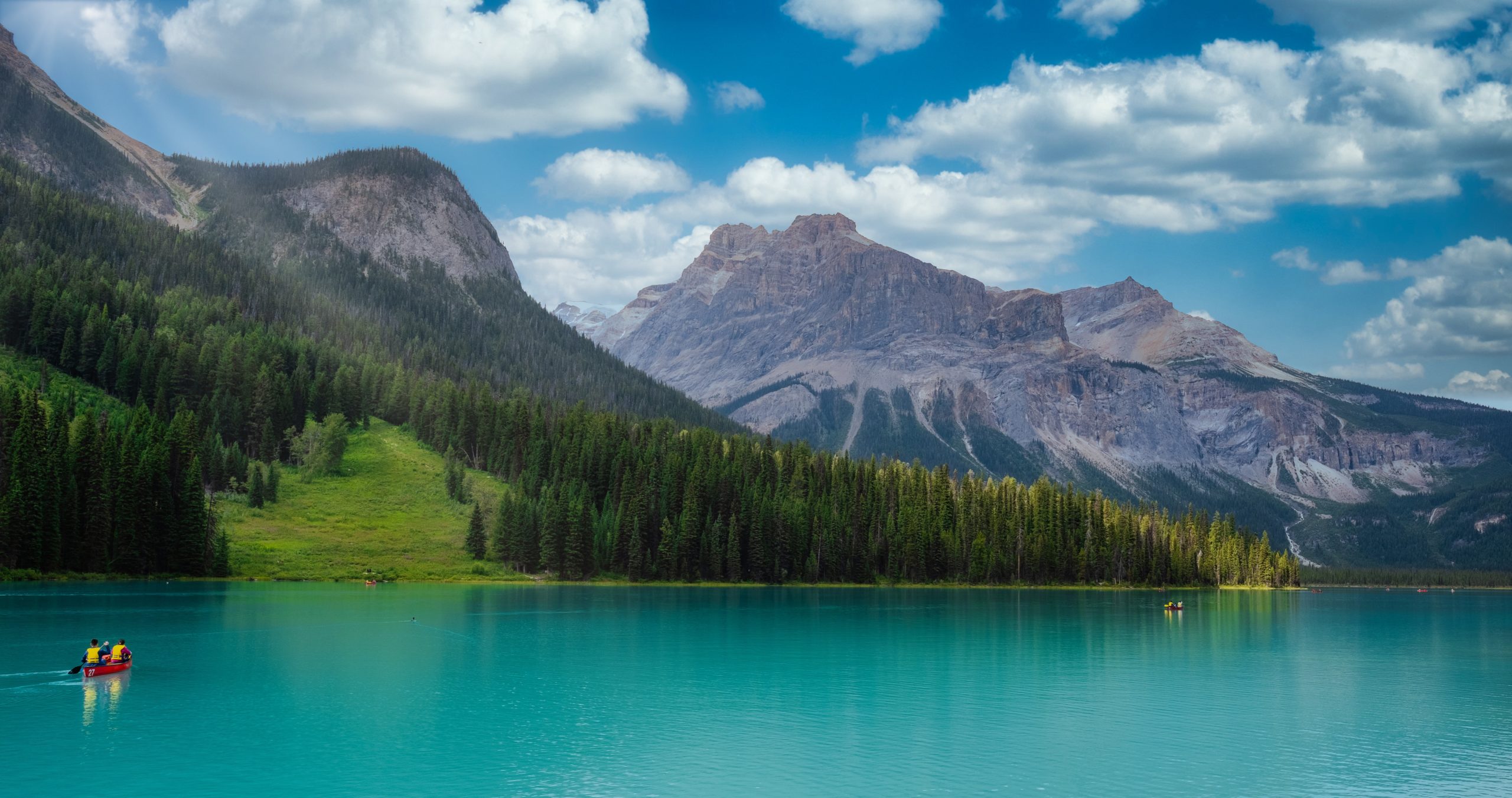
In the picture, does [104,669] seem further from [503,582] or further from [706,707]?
[503,582]

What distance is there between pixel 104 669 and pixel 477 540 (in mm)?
106655

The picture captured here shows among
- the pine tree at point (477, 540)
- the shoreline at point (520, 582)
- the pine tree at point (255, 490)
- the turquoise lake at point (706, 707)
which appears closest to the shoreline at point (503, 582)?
the shoreline at point (520, 582)

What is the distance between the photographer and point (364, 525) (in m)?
163

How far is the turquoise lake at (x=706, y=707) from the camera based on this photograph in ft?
131

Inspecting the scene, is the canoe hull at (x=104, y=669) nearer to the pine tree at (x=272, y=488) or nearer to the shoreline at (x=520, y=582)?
the shoreline at (x=520, y=582)

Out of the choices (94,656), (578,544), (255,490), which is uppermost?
(255,490)

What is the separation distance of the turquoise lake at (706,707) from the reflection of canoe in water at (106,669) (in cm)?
87

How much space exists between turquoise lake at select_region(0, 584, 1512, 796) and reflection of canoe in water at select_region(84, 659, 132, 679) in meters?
0.87

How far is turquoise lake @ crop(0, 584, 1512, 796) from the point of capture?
40062 millimetres

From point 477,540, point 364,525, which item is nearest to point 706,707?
point 477,540

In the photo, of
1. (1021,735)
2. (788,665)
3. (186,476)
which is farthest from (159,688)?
(186,476)

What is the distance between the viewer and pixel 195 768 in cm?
3884

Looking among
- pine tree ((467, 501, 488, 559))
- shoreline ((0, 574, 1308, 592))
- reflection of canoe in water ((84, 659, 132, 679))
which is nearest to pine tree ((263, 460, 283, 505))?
shoreline ((0, 574, 1308, 592))

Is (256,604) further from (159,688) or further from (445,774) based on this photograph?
(445,774)
